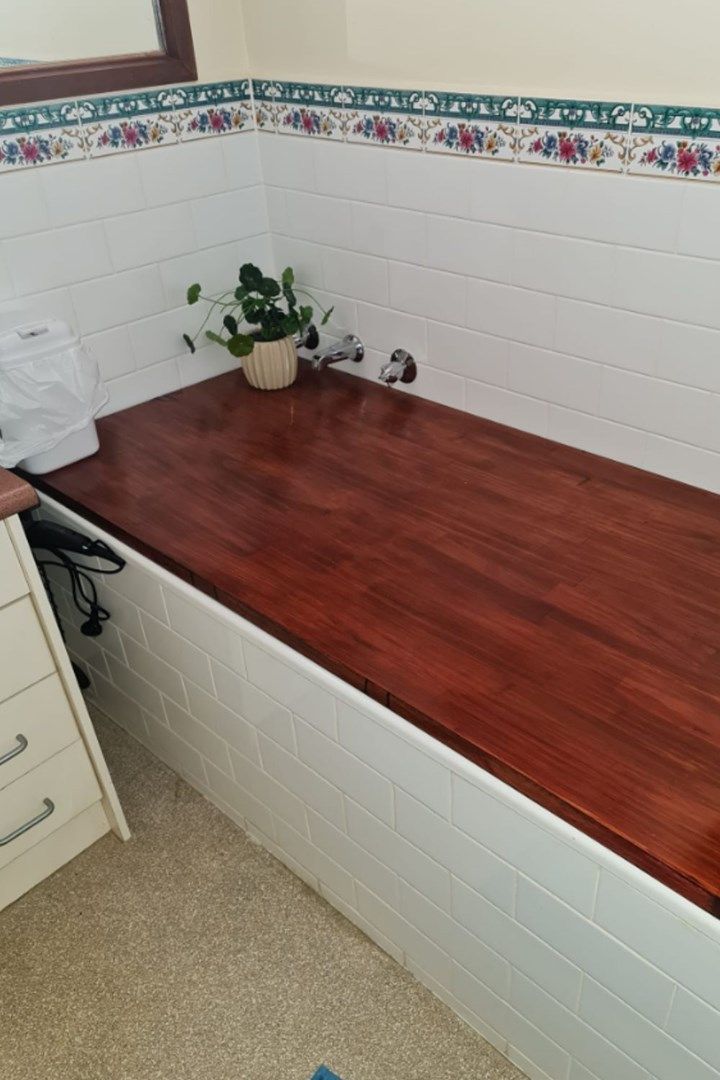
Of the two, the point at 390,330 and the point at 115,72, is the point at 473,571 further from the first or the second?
the point at 115,72

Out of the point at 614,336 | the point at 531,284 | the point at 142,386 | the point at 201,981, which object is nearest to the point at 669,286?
the point at 614,336

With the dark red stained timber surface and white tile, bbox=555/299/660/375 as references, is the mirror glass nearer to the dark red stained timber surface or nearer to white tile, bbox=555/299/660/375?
the dark red stained timber surface

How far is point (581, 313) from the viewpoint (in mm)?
1605

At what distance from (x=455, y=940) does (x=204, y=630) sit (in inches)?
24.8

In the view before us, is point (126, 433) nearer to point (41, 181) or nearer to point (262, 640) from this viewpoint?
point (41, 181)

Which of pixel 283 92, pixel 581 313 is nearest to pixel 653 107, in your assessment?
pixel 581 313

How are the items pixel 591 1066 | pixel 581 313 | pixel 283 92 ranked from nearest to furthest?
pixel 591 1066
pixel 581 313
pixel 283 92

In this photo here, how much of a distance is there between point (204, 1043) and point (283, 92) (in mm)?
1854

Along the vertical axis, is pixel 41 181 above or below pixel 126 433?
above

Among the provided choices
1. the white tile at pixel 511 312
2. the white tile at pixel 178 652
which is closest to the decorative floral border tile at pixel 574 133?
the white tile at pixel 511 312

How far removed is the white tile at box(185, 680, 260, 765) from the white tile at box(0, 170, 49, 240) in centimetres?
96

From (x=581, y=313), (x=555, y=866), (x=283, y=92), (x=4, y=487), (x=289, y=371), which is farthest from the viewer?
(x=289, y=371)

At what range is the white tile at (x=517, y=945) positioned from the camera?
45.7 inches

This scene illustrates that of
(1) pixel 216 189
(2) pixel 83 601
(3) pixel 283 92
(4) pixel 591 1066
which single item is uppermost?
(3) pixel 283 92
